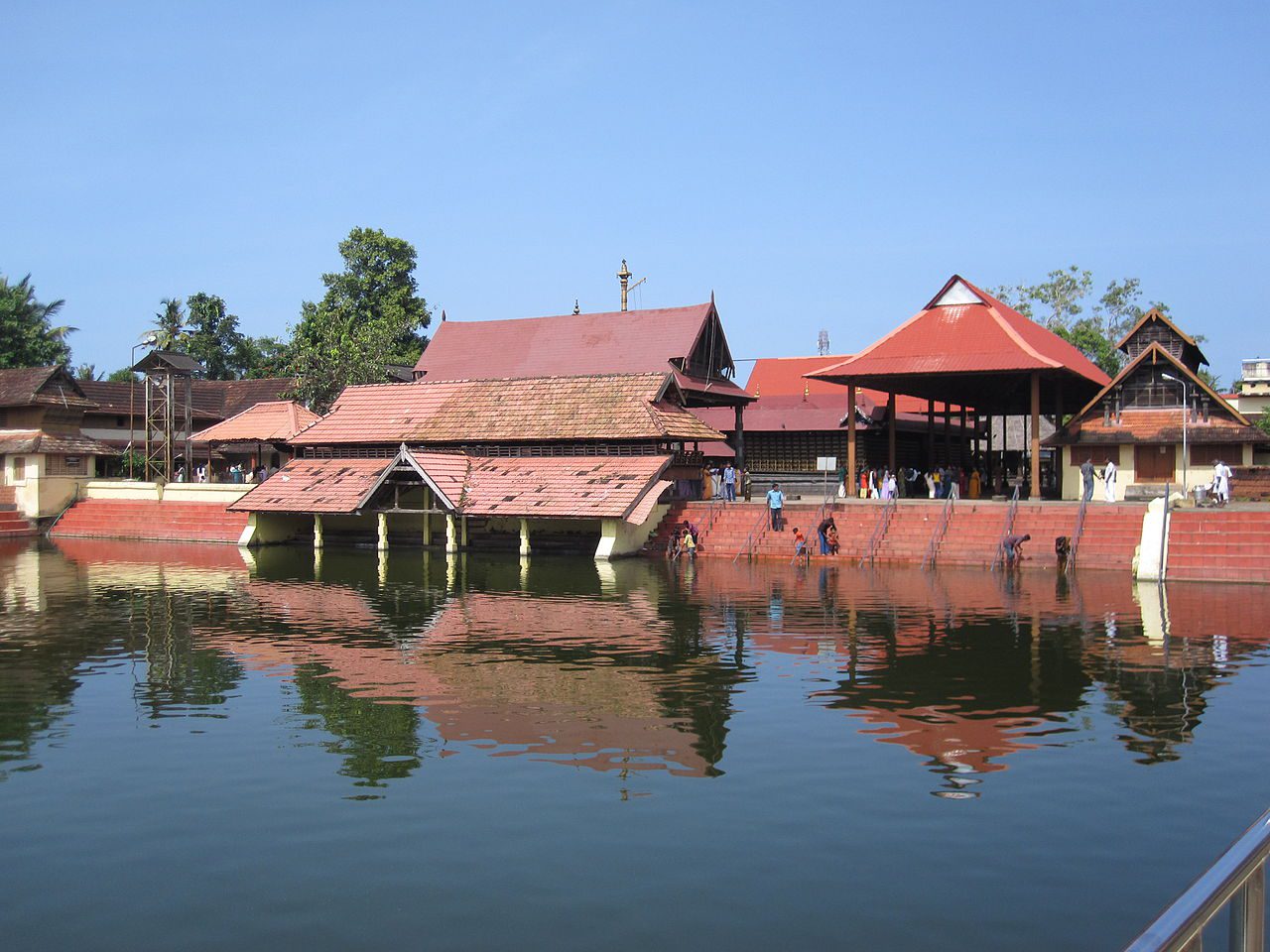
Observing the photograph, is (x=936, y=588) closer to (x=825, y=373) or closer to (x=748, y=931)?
(x=825, y=373)

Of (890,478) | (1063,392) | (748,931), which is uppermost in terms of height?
(1063,392)

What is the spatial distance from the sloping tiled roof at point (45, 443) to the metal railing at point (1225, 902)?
150 feet

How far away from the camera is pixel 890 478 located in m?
34.5

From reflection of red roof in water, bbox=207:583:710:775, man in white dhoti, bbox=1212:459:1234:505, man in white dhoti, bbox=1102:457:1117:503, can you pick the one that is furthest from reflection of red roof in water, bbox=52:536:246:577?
man in white dhoti, bbox=1212:459:1234:505

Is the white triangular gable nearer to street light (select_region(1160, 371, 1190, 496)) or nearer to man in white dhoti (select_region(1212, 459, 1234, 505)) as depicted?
street light (select_region(1160, 371, 1190, 496))

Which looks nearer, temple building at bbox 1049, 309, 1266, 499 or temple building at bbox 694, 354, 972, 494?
temple building at bbox 1049, 309, 1266, 499

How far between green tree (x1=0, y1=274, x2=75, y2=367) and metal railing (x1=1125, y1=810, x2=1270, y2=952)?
6282 cm

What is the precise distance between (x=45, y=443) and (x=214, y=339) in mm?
34744

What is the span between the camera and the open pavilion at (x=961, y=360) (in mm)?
32281

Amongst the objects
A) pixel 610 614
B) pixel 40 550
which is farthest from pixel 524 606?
pixel 40 550

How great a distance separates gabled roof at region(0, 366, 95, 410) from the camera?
43.6m

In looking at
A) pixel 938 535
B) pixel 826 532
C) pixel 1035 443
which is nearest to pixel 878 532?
pixel 826 532

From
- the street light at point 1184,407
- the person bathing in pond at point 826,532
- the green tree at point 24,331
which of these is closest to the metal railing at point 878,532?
the person bathing in pond at point 826,532

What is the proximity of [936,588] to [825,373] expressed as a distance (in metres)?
10.4
